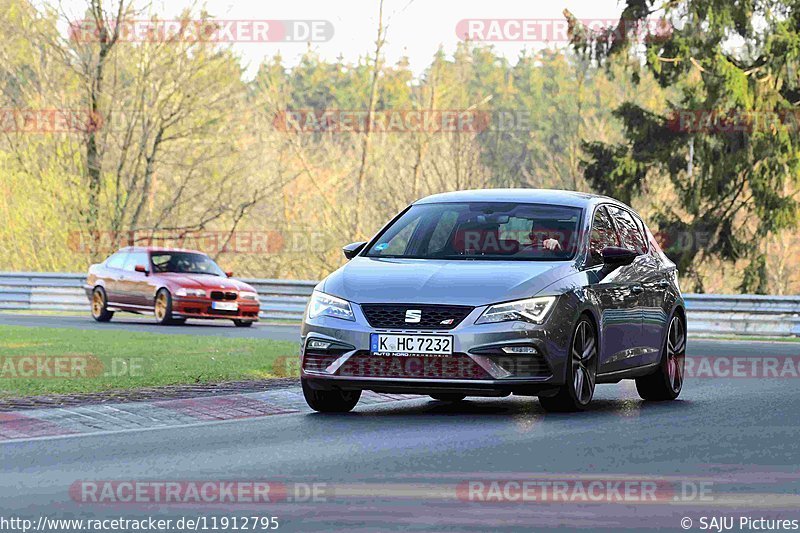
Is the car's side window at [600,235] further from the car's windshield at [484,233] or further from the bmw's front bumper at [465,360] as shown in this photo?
the bmw's front bumper at [465,360]

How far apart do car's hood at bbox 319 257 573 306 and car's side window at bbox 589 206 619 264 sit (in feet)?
2.06

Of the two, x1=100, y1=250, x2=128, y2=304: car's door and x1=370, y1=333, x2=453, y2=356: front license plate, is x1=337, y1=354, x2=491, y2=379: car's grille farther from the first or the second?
x1=100, y1=250, x2=128, y2=304: car's door

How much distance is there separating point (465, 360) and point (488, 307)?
0.43 meters

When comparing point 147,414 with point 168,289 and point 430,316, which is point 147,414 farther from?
point 168,289

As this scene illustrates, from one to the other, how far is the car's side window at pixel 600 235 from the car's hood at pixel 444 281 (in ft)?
2.06

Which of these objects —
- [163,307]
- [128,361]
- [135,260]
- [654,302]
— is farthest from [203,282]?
[654,302]

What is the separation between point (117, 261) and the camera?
3212cm

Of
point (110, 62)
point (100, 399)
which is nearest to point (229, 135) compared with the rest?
point (110, 62)

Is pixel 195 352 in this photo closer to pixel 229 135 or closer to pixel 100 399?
pixel 100 399

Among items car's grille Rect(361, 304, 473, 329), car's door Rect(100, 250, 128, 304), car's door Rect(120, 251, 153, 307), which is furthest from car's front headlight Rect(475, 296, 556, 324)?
car's door Rect(100, 250, 128, 304)

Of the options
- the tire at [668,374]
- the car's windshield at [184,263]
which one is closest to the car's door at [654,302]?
the tire at [668,374]

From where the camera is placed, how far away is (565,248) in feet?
42.9

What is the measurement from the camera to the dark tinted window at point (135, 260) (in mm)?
31219

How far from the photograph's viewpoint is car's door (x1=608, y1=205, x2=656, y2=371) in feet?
44.8
